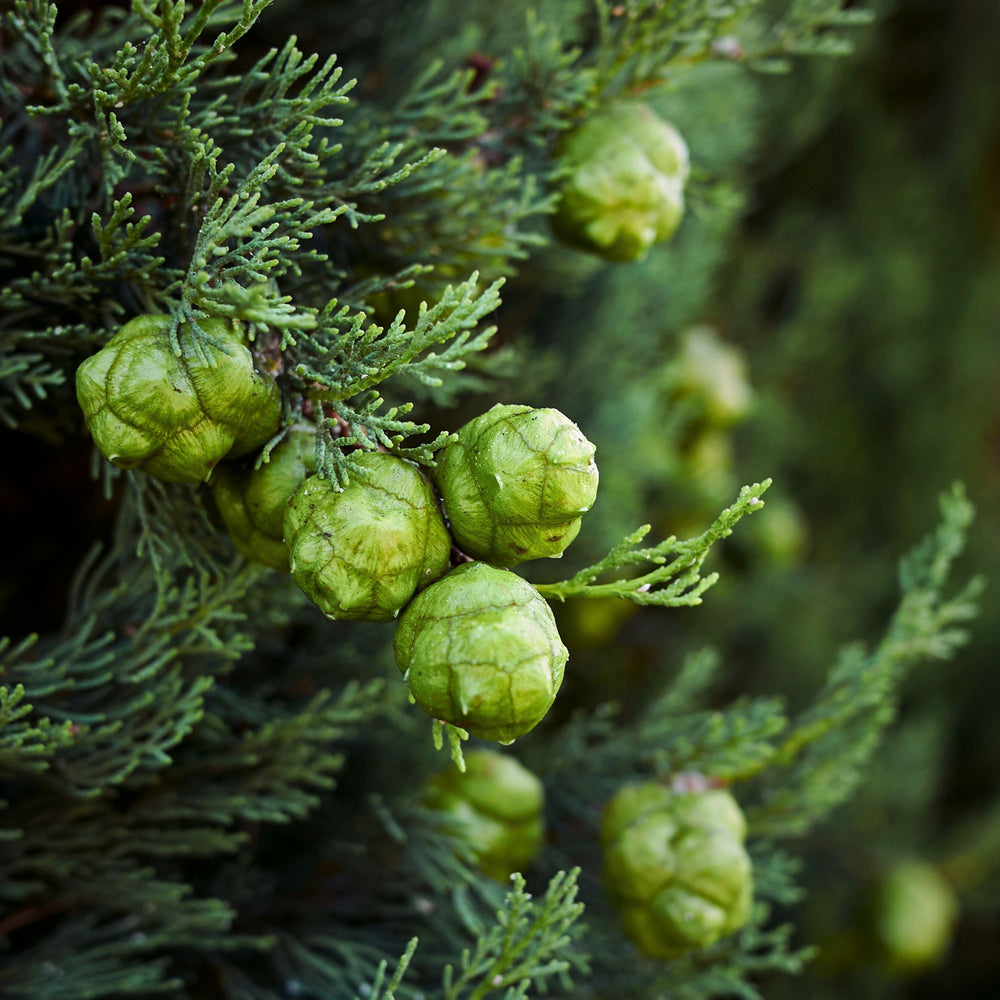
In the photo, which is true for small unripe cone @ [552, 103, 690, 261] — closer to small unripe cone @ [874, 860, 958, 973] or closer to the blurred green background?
the blurred green background

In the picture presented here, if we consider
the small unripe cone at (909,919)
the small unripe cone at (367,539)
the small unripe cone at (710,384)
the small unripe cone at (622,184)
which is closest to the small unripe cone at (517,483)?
the small unripe cone at (367,539)

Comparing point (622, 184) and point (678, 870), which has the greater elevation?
point (622, 184)

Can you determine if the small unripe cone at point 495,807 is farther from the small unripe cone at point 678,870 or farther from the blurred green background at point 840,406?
the blurred green background at point 840,406

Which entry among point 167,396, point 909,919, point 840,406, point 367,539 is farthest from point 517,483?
point 840,406

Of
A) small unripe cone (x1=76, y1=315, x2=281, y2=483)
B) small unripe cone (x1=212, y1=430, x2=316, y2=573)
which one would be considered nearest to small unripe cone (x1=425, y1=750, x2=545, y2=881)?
small unripe cone (x1=212, y1=430, x2=316, y2=573)

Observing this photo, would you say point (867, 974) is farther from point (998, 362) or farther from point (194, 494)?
point (194, 494)

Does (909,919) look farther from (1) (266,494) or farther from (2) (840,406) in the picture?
(1) (266,494)
